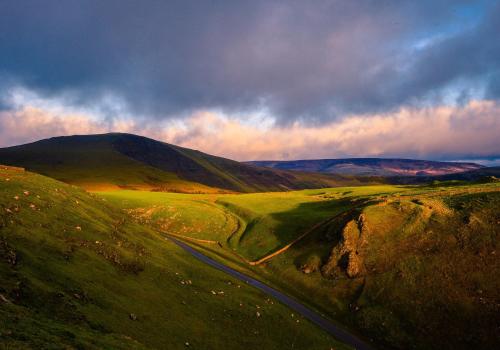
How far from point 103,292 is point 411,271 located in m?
53.6

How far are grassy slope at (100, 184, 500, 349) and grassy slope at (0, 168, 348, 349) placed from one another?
14.2 m

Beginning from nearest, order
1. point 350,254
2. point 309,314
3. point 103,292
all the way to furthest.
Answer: point 103,292 < point 309,314 < point 350,254

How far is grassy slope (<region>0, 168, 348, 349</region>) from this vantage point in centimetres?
2533

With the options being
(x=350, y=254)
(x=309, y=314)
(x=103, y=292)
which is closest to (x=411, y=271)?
(x=350, y=254)

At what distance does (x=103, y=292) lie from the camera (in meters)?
35.6

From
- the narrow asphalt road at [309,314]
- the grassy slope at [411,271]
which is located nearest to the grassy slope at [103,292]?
the narrow asphalt road at [309,314]

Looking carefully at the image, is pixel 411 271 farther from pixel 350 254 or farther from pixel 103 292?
pixel 103 292

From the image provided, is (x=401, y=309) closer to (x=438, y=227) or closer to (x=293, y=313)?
(x=293, y=313)

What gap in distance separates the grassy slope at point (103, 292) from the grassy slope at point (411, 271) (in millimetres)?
14226

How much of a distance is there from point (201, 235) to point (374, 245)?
5444cm

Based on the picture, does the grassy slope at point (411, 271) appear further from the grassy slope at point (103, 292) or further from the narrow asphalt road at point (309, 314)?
the grassy slope at point (103, 292)

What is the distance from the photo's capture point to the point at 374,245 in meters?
70.2

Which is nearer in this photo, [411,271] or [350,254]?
[411,271]

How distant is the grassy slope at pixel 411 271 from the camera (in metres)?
49.9
